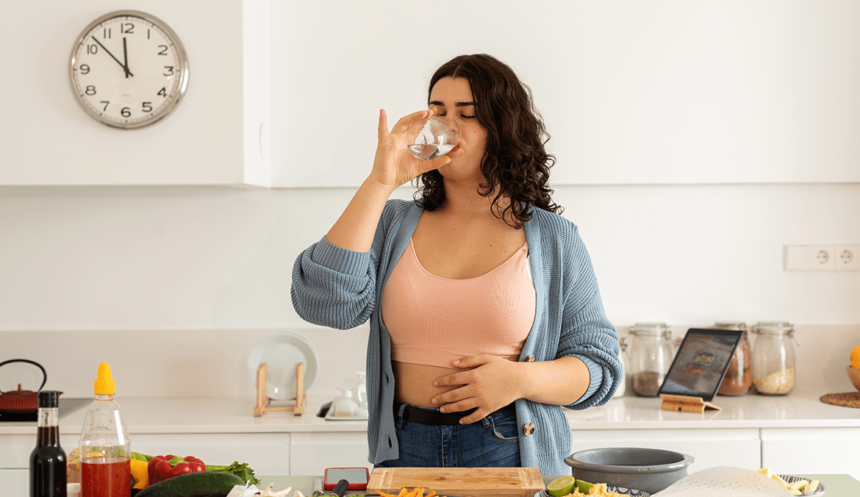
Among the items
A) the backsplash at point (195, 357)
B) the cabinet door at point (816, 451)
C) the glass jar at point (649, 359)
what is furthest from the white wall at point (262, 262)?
the cabinet door at point (816, 451)

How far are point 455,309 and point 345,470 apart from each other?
331 mm

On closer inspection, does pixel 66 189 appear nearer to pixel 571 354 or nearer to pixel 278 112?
pixel 278 112

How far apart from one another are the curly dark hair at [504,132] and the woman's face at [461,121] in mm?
11

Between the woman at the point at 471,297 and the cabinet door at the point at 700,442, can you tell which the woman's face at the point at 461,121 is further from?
the cabinet door at the point at 700,442

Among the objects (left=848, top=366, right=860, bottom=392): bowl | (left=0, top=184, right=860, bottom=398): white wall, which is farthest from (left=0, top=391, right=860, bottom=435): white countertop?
(left=0, top=184, right=860, bottom=398): white wall

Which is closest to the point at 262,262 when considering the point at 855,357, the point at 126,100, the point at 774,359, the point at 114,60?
the point at 126,100

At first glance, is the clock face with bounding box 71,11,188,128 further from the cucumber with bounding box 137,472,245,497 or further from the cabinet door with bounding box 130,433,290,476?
the cucumber with bounding box 137,472,245,497

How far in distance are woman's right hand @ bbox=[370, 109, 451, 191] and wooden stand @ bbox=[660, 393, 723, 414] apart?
3.91 feet

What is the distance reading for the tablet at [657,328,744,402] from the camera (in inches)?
81.7

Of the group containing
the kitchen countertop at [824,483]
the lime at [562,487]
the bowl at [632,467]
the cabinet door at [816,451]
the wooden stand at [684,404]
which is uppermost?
the bowl at [632,467]

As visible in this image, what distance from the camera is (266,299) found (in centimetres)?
239

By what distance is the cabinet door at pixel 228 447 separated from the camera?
191 cm

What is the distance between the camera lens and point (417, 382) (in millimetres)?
1276

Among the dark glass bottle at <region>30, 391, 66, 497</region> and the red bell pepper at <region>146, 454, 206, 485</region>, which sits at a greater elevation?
the dark glass bottle at <region>30, 391, 66, 497</region>
